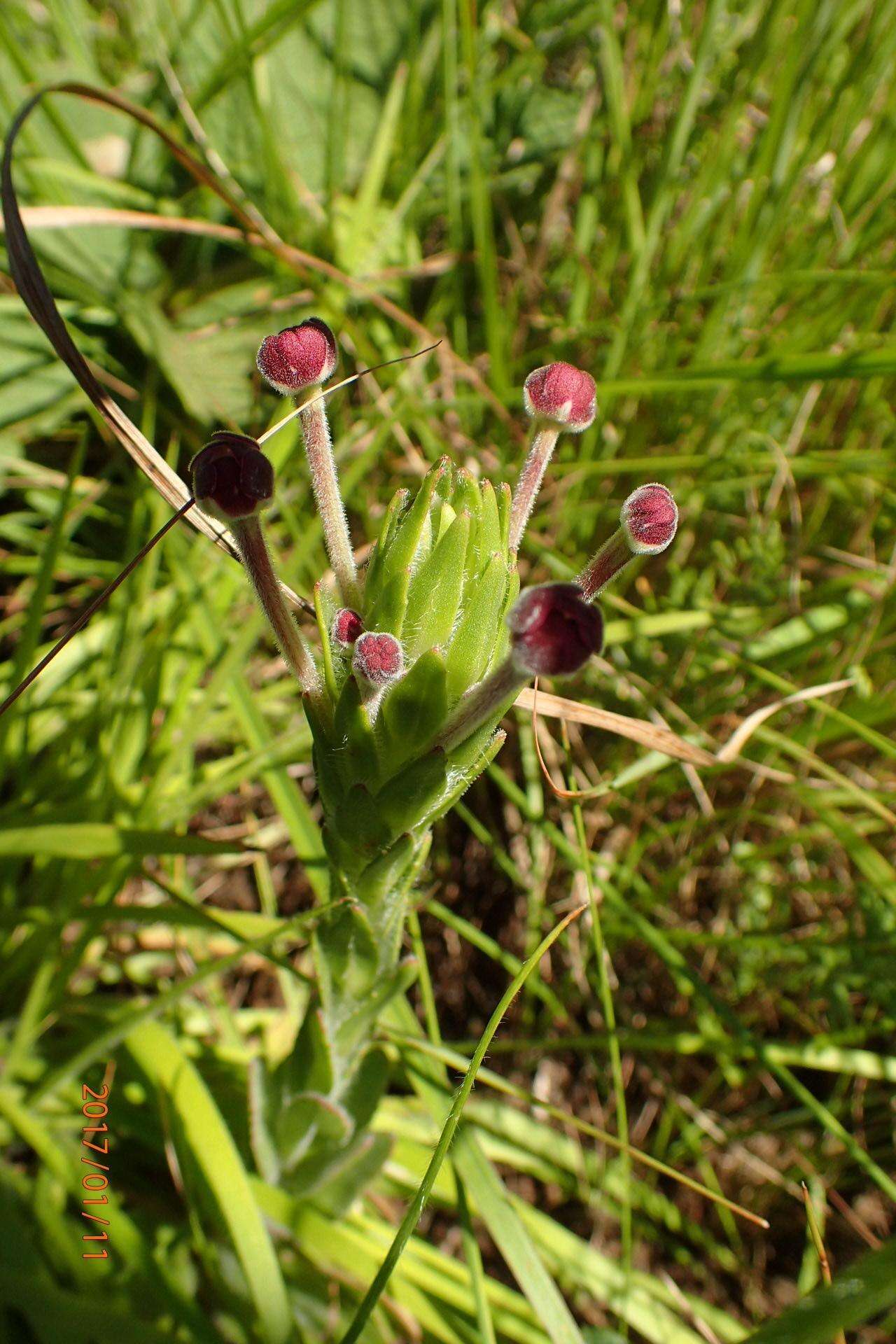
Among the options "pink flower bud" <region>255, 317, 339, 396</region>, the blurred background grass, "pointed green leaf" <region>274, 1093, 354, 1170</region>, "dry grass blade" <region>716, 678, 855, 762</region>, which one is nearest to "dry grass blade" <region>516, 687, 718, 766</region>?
"dry grass blade" <region>716, 678, 855, 762</region>

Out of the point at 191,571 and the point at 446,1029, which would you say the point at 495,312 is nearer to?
the point at 191,571

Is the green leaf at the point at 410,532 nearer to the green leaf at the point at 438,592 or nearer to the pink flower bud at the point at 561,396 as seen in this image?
the green leaf at the point at 438,592

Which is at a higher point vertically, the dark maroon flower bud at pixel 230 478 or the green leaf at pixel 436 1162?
the dark maroon flower bud at pixel 230 478

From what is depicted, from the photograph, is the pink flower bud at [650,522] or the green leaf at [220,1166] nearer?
the pink flower bud at [650,522]

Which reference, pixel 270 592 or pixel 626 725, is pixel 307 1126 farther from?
pixel 270 592

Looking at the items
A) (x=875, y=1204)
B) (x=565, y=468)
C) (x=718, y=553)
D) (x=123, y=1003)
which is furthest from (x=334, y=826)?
(x=875, y=1204)
